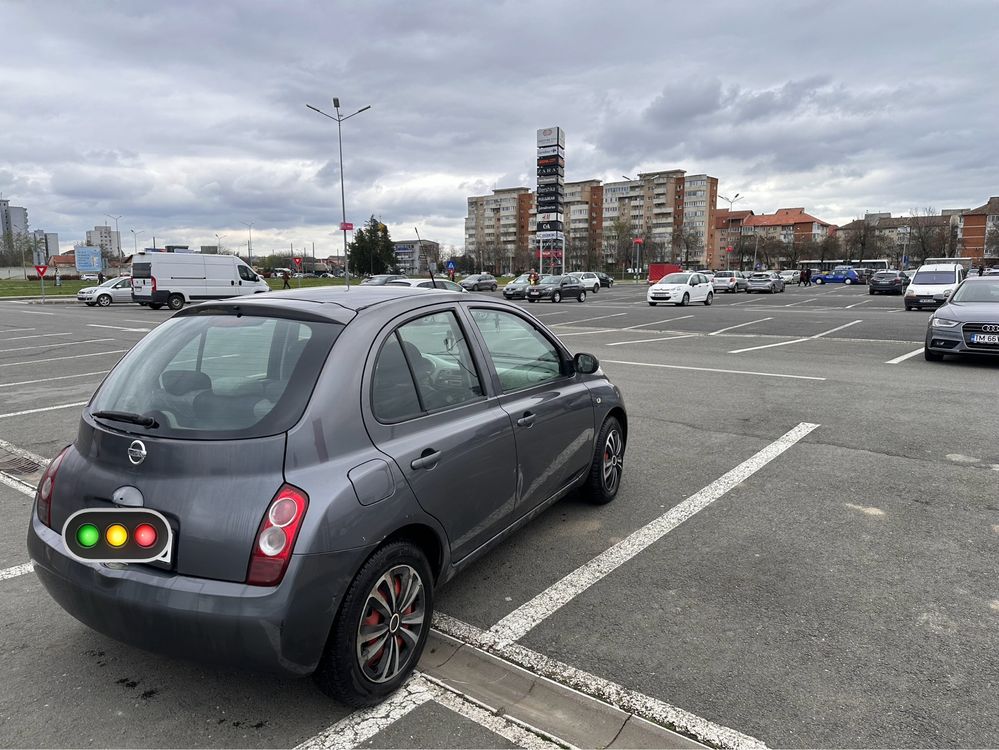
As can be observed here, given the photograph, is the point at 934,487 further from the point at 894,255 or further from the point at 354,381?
the point at 894,255

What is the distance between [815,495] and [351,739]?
376cm

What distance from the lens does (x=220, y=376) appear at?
2.78 metres

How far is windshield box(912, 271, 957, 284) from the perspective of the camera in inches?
1017

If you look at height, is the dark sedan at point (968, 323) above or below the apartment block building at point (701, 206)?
below

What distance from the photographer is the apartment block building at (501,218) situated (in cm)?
15712

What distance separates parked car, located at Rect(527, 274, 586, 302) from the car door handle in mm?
34758

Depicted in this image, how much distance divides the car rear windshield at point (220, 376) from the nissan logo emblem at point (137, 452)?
6cm

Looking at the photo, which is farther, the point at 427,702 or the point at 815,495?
the point at 815,495

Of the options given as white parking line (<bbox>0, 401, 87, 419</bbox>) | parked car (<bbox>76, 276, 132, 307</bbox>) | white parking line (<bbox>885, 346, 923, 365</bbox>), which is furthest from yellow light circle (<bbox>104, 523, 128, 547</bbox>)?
parked car (<bbox>76, 276, 132, 307</bbox>)

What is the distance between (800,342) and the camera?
15406 mm

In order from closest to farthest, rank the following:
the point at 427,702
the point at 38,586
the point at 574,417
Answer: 1. the point at 427,702
2. the point at 38,586
3. the point at 574,417

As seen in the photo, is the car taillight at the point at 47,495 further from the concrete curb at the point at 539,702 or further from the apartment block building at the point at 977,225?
the apartment block building at the point at 977,225

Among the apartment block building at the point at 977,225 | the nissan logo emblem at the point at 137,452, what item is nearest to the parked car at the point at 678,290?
the nissan logo emblem at the point at 137,452

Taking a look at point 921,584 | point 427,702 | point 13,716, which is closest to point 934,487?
point 921,584
